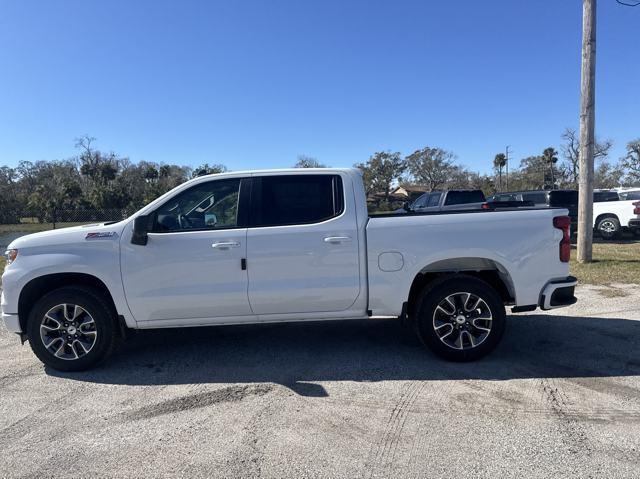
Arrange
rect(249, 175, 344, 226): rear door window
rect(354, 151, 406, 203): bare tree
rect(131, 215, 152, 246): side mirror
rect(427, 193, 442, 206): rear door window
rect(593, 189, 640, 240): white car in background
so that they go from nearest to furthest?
rect(131, 215, 152, 246): side mirror < rect(249, 175, 344, 226): rear door window < rect(593, 189, 640, 240): white car in background < rect(427, 193, 442, 206): rear door window < rect(354, 151, 406, 203): bare tree

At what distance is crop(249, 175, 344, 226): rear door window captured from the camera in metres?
4.53

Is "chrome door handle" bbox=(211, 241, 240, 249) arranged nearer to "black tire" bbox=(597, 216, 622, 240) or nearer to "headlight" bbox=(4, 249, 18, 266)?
"headlight" bbox=(4, 249, 18, 266)

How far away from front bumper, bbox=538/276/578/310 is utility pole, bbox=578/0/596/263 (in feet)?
21.2

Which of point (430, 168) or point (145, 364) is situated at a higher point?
point (430, 168)

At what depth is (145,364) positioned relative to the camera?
4754 millimetres

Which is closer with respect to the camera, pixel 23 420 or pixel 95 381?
pixel 23 420

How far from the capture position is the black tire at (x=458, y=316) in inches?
175

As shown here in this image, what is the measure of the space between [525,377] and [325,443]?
215 cm

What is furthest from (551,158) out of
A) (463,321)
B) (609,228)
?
(463,321)

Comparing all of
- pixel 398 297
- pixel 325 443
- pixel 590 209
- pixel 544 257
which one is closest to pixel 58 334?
pixel 325 443

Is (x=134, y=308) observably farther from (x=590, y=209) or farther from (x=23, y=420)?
(x=590, y=209)

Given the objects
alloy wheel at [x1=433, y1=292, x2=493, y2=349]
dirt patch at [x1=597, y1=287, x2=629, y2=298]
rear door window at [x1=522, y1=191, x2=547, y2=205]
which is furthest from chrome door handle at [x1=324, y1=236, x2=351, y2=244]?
rear door window at [x1=522, y1=191, x2=547, y2=205]

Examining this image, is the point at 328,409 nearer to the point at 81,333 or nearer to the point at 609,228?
the point at 81,333

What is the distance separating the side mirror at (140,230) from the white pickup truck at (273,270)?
1cm
